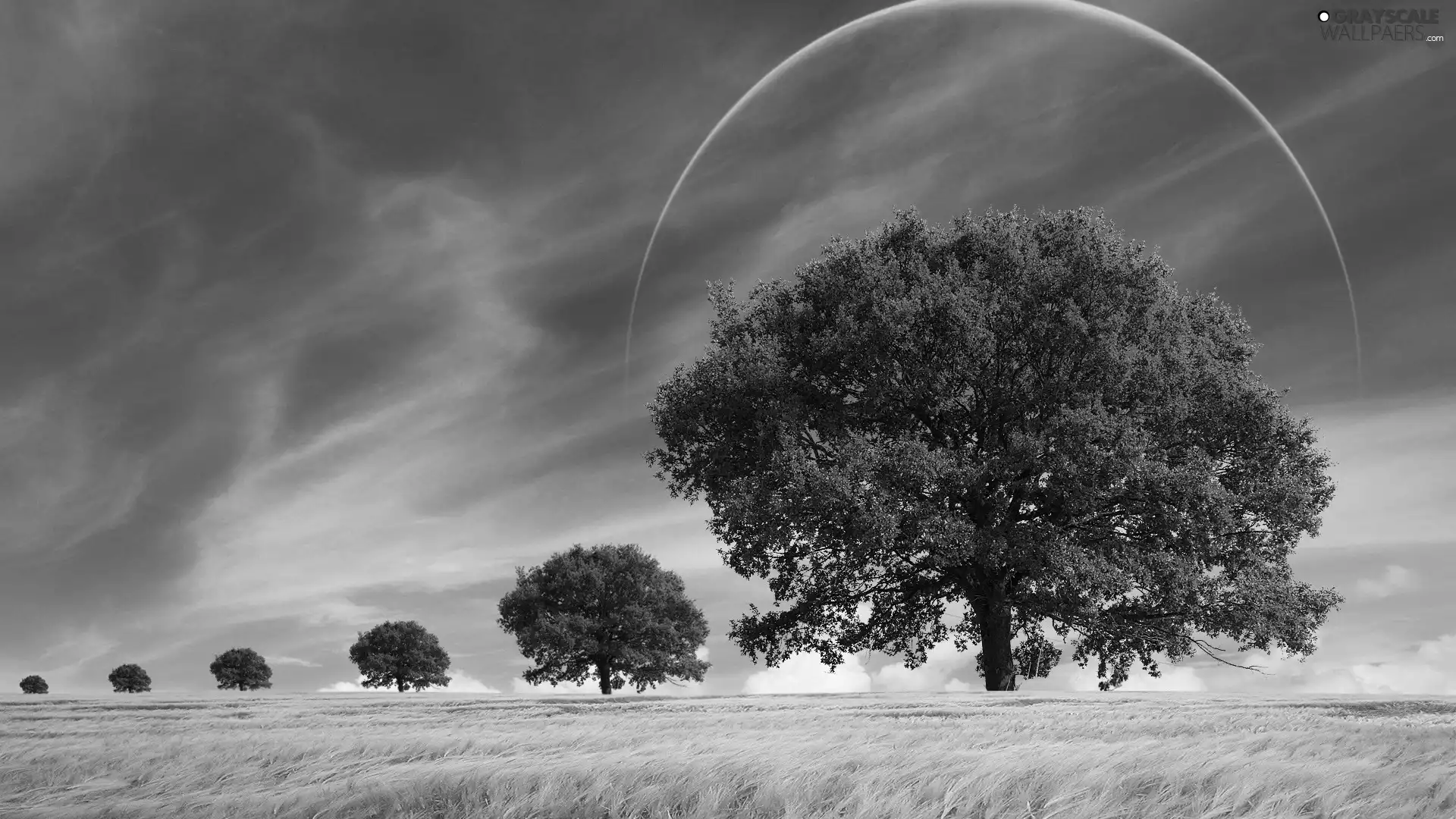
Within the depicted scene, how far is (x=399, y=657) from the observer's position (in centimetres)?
7444

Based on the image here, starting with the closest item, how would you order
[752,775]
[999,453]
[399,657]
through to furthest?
[752,775], [999,453], [399,657]

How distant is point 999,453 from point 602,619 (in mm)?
37995

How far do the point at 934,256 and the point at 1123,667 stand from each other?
12.2 m

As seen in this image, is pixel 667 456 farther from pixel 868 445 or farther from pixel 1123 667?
Result: pixel 1123 667

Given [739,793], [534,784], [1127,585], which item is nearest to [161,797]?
[534,784]

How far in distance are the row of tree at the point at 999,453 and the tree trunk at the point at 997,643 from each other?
0.07m

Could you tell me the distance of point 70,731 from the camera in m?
8.88

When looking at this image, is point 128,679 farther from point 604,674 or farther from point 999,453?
point 999,453

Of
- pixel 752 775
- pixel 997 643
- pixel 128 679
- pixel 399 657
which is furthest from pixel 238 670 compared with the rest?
pixel 752 775

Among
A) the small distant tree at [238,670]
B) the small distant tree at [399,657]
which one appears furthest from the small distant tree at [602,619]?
the small distant tree at [238,670]

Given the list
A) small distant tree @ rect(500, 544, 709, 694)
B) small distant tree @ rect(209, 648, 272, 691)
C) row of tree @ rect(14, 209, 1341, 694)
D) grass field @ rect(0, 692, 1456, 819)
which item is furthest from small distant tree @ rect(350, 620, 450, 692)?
grass field @ rect(0, 692, 1456, 819)

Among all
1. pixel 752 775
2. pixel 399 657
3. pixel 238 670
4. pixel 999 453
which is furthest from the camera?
pixel 238 670

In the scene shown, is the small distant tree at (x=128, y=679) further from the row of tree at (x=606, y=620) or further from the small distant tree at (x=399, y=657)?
the row of tree at (x=606, y=620)

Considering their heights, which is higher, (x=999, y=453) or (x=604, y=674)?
(x=999, y=453)
